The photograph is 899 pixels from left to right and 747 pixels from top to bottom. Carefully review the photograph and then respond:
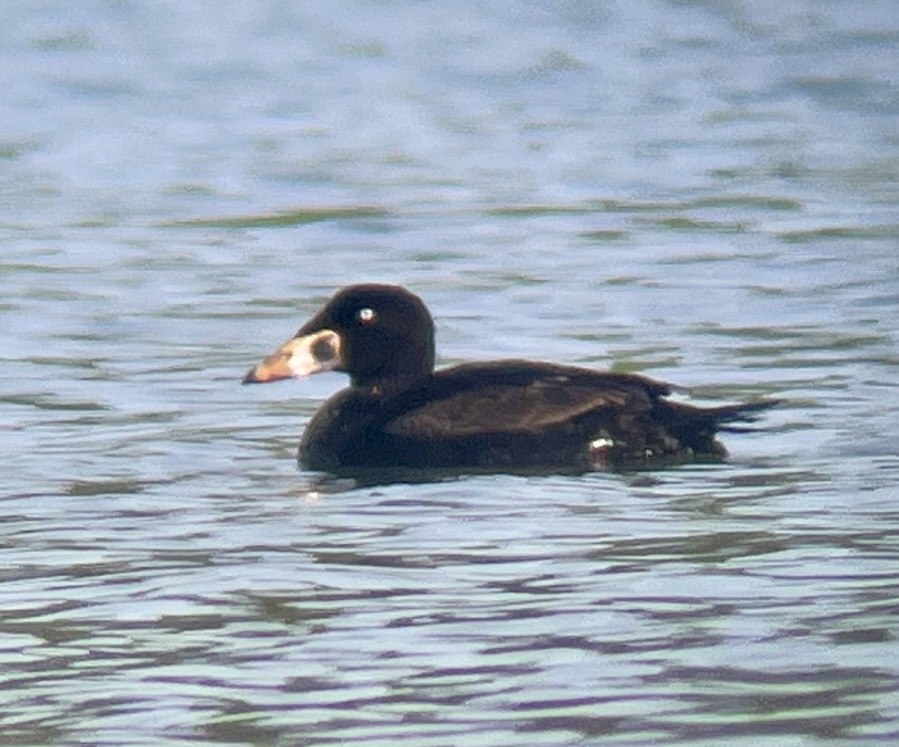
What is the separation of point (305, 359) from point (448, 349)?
293 centimetres

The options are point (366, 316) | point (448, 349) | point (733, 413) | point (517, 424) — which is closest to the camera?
point (517, 424)

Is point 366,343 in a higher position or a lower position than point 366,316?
lower

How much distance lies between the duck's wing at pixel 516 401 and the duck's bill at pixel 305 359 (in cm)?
52

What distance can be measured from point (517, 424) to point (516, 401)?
0.35 ft

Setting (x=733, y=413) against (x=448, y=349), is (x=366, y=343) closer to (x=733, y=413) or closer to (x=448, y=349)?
(x=733, y=413)

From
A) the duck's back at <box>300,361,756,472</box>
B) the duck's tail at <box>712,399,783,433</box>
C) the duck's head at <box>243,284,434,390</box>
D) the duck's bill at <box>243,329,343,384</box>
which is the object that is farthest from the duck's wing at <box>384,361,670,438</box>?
the duck's bill at <box>243,329,343,384</box>

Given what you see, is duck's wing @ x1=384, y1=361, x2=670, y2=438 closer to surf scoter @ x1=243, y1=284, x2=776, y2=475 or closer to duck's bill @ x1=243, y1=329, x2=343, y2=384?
surf scoter @ x1=243, y1=284, x2=776, y2=475

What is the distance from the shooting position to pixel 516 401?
35.6 feet

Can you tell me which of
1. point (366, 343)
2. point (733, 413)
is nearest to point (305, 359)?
point (366, 343)

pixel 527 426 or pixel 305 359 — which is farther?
pixel 305 359

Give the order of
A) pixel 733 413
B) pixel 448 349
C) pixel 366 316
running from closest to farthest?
pixel 733 413 < pixel 366 316 < pixel 448 349

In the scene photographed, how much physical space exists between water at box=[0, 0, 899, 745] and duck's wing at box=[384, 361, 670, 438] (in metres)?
0.24

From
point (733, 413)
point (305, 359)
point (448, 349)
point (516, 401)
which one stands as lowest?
point (448, 349)

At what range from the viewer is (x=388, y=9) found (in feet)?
99.5
